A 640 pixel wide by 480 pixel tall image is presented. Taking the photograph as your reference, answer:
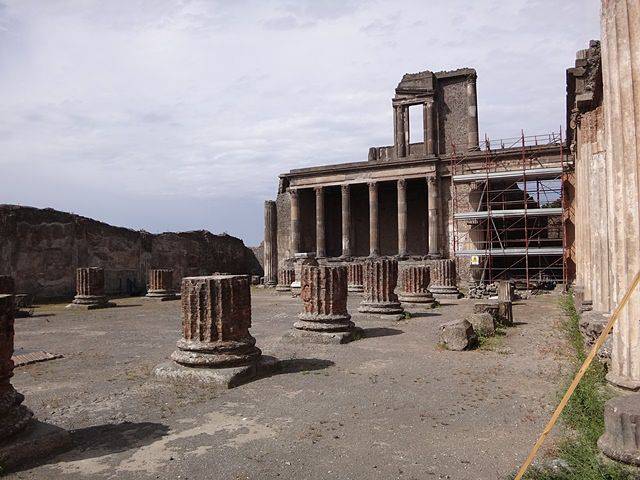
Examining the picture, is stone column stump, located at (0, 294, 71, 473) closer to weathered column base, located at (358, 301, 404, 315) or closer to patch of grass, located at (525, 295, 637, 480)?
patch of grass, located at (525, 295, 637, 480)

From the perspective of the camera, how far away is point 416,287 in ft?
46.9

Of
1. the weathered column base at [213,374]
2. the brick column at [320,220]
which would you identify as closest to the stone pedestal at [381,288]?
the weathered column base at [213,374]

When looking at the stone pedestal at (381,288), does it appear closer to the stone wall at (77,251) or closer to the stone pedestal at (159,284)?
the stone pedestal at (159,284)

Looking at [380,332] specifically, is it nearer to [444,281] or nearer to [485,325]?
[485,325]

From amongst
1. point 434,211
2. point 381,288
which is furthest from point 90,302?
point 434,211

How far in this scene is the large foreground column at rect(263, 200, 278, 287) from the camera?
29422mm

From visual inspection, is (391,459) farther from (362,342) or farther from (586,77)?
(586,77)

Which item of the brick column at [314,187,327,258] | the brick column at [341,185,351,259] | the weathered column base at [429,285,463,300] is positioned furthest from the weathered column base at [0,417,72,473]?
the brick column at [314,187,327,258]

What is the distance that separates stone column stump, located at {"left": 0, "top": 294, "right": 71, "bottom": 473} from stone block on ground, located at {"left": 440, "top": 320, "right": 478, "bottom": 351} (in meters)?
5.55

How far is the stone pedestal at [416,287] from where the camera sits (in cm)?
1402

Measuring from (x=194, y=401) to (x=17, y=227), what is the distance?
16427 mm

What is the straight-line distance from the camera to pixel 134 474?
330cm

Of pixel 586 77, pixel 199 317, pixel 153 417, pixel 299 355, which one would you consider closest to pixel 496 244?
pixel 586 77

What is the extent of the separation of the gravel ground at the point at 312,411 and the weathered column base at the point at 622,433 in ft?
2.03
